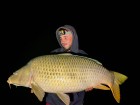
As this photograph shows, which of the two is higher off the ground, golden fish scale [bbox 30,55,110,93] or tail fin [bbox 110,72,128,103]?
golden fish scale [bbox 30,55,110,93]

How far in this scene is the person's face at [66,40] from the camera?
314cm

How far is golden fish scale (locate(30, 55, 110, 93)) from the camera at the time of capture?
2746mm

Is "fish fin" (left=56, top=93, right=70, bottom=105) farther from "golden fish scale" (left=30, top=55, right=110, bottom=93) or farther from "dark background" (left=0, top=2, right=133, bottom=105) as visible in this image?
"dark background" (left=0, top=2, right=133, bottom=105)

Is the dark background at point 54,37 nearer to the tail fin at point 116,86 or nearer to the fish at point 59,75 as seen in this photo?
the tail fin at point 116,86

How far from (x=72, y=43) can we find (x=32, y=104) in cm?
789

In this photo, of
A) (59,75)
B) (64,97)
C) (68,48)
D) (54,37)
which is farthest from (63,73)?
(54,37)

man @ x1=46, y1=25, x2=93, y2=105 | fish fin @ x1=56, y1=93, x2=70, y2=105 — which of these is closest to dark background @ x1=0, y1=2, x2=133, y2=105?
man @ x1=46, y1=25, x2=93, y2=105

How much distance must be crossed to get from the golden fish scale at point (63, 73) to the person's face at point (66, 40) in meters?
0.32

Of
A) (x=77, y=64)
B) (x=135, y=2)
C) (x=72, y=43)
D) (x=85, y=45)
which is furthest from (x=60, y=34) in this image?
(x=135, y=2)

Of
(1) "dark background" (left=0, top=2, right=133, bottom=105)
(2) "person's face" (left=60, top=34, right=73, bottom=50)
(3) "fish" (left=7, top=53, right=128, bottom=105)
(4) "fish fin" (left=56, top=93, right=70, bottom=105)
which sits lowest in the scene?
(1) "dark background" (left=0, top=2, right=133, bottom=105)

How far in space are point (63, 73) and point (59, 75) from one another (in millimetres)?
37

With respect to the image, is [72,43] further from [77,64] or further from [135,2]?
[135,2]

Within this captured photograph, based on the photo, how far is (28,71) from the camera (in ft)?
9.14

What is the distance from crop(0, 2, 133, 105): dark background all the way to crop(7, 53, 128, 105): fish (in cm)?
729
